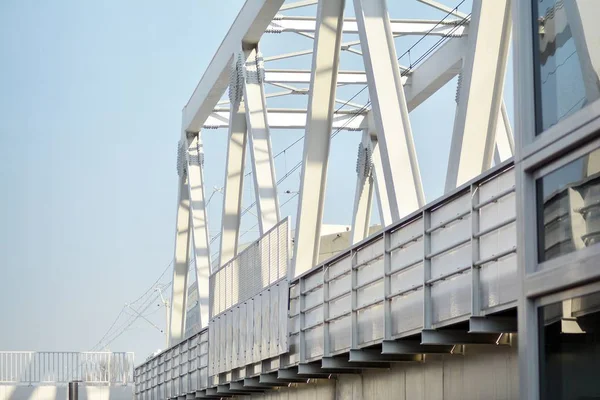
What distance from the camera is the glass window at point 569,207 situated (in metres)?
8.81

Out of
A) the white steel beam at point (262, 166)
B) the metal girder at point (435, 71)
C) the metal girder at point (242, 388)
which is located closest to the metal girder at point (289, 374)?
the metal girder at point (242, 388)

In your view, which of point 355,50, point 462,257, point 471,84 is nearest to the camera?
point 462,257

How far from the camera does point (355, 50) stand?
1366 inches

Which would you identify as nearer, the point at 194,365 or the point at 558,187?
the point at 558,187

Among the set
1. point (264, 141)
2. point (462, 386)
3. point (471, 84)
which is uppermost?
point (264, 141)

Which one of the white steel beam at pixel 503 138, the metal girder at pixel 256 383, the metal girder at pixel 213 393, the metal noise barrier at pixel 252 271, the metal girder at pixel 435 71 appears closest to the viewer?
the metal noise barrier at pixel 252 271

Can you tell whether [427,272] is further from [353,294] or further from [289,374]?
[289,374]

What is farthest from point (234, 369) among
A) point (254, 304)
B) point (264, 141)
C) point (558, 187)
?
point (558, 187)

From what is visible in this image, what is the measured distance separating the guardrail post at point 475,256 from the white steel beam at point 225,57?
16.7 meters

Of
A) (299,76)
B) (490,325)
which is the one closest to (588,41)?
(490,325)

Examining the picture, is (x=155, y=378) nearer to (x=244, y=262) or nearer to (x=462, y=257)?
(x=244, y=262)

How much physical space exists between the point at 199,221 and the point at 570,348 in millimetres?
30081

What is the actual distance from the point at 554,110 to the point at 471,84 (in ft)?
19.4

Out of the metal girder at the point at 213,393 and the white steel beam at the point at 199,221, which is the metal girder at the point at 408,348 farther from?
the white steel beam at the point at 199,221
